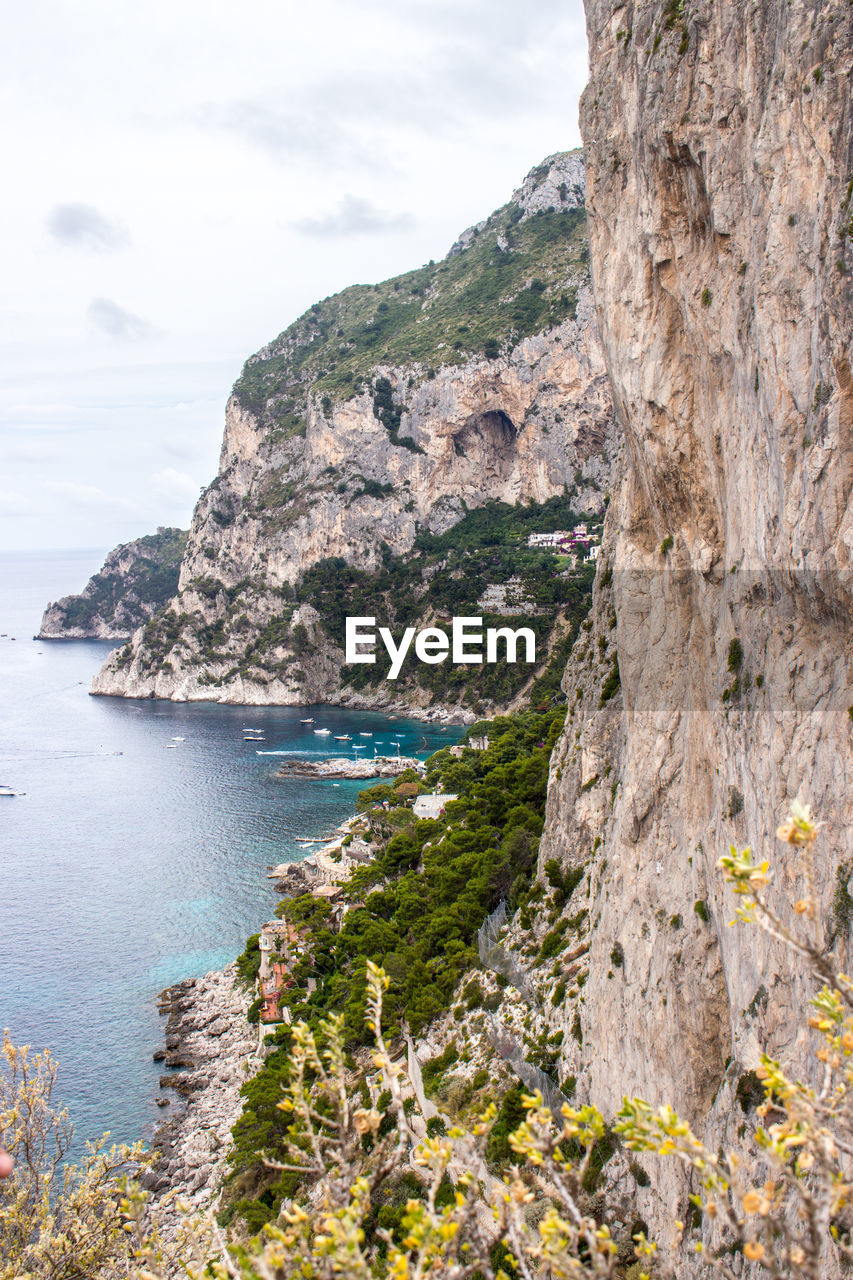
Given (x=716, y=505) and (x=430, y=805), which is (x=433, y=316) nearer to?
(x=430, y=805)

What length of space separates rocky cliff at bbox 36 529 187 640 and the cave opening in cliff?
79.8 m

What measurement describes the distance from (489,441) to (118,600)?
326ft

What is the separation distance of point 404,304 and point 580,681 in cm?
13470

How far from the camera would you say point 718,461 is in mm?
14062

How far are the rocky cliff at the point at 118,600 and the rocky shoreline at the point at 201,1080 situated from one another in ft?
474

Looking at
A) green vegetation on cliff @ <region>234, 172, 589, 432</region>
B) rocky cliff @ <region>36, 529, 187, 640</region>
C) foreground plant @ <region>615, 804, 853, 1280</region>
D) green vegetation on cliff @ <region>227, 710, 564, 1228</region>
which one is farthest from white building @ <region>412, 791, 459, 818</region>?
rocky cliff @ <region>36, 529, 187, 640</region>

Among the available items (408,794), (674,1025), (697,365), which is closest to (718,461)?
(697,365)

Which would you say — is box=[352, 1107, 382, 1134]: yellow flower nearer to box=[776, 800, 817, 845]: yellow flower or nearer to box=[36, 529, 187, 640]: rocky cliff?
box=[776, 800, 817, 845]: yellow flower

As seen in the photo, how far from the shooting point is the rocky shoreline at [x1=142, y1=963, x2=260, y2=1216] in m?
28.2

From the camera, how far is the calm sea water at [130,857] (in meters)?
36.8

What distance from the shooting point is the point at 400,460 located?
125 meters

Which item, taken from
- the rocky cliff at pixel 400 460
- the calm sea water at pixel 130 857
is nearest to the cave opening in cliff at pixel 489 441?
the rocky cliff at pixel 400 460

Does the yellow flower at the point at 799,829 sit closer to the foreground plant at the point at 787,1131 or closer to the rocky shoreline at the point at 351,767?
the foreground plant at the point at 787,1131

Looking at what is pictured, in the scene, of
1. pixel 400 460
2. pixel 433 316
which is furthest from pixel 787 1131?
pixel 433 316
